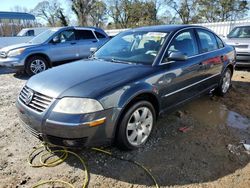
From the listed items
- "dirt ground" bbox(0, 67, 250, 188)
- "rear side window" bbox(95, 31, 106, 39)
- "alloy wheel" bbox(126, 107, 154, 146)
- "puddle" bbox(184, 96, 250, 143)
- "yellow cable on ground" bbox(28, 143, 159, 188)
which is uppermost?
"rear side window" bbox(95, 31, 106, 39)

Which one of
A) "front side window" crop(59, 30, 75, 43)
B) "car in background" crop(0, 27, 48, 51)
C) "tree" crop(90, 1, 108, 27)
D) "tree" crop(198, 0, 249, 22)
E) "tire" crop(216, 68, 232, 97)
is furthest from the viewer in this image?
"tree" crop(90, 1, 108, 27)

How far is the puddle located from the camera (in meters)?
3.87

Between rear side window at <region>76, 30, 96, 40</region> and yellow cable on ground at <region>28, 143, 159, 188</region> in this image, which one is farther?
rear side window at <region>76, 30, 96, 40</region>

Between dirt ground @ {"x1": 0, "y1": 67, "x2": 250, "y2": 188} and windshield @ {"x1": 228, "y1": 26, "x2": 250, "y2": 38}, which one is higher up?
windshield @ {"x1": 228, "y1": 26, "x2": 250, "y2": 38}

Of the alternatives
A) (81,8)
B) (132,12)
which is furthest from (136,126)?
(132,12)

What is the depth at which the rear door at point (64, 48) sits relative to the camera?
798 centimetres

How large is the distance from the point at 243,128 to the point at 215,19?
30402mm

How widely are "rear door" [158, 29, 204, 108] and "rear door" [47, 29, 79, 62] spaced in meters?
5.20

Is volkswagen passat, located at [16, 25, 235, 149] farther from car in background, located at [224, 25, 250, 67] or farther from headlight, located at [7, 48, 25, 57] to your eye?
headlight, located at [7, 48, 25, 57]

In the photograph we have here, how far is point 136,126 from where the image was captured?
3.18m

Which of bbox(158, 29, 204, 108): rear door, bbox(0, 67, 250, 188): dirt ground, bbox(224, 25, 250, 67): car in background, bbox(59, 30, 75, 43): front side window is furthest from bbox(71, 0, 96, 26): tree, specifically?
bbox(0, 67, 250, 188): dirt ground

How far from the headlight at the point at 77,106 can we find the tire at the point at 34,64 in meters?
5.54

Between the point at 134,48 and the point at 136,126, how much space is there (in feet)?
4.45

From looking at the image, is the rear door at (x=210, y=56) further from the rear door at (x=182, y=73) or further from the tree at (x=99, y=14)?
the tree at (x=99, y=14)
